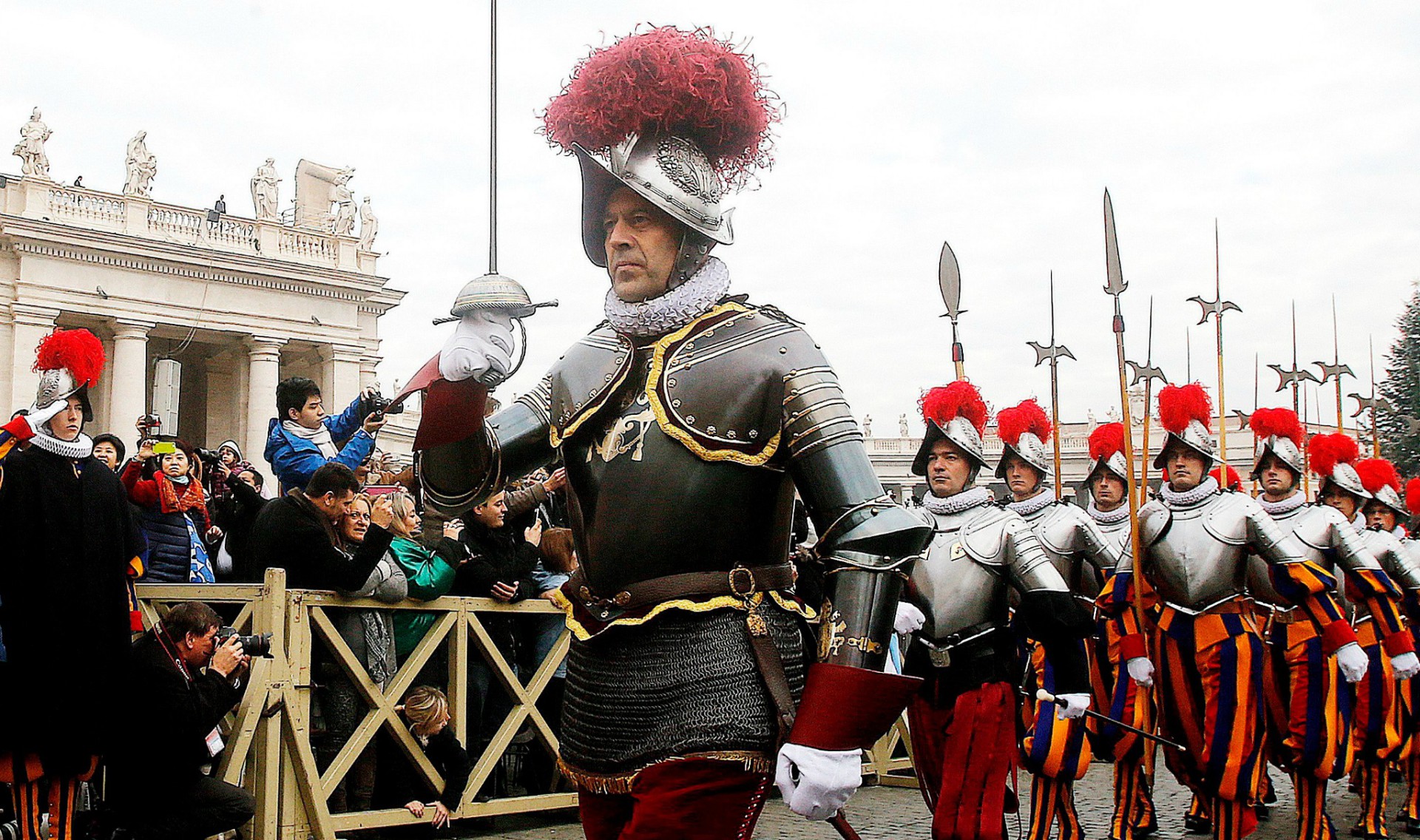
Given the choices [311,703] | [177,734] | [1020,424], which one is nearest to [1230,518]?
[1020,424]

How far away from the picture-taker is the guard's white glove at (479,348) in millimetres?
3594

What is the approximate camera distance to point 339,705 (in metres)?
7.31

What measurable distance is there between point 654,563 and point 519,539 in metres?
5.37

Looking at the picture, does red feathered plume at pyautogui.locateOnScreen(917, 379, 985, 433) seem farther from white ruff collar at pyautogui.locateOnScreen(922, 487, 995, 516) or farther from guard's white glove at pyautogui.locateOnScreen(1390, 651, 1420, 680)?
guard's white glove at pyautogui.locateOnScreen(1390, 651, 1420, 680)

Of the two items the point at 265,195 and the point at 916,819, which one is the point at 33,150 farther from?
the point at 916,819

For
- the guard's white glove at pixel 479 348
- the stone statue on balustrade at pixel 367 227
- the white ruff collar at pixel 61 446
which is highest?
the stone statue on balustrade at pixel 367 227

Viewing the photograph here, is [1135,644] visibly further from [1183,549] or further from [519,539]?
[519,539]

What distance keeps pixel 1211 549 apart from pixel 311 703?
5000 mm

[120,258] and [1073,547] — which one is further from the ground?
[120,258]

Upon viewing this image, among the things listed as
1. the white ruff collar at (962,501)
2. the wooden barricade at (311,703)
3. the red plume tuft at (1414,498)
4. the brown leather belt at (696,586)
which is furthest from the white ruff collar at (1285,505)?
the brown leather belt at (696,586)

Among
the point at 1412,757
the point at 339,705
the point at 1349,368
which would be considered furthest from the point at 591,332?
the point at 1349,368

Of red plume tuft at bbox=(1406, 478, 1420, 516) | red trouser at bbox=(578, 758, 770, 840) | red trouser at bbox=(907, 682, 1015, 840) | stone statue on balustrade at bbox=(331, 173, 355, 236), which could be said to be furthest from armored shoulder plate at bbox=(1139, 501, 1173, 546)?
stone statue on balustrade at bbox=(331, 173, 355, 236)

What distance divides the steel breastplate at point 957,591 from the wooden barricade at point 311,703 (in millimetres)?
2580

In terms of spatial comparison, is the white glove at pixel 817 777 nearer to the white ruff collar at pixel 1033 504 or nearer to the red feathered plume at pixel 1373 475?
the white ruff collar at pixel 1033 504
